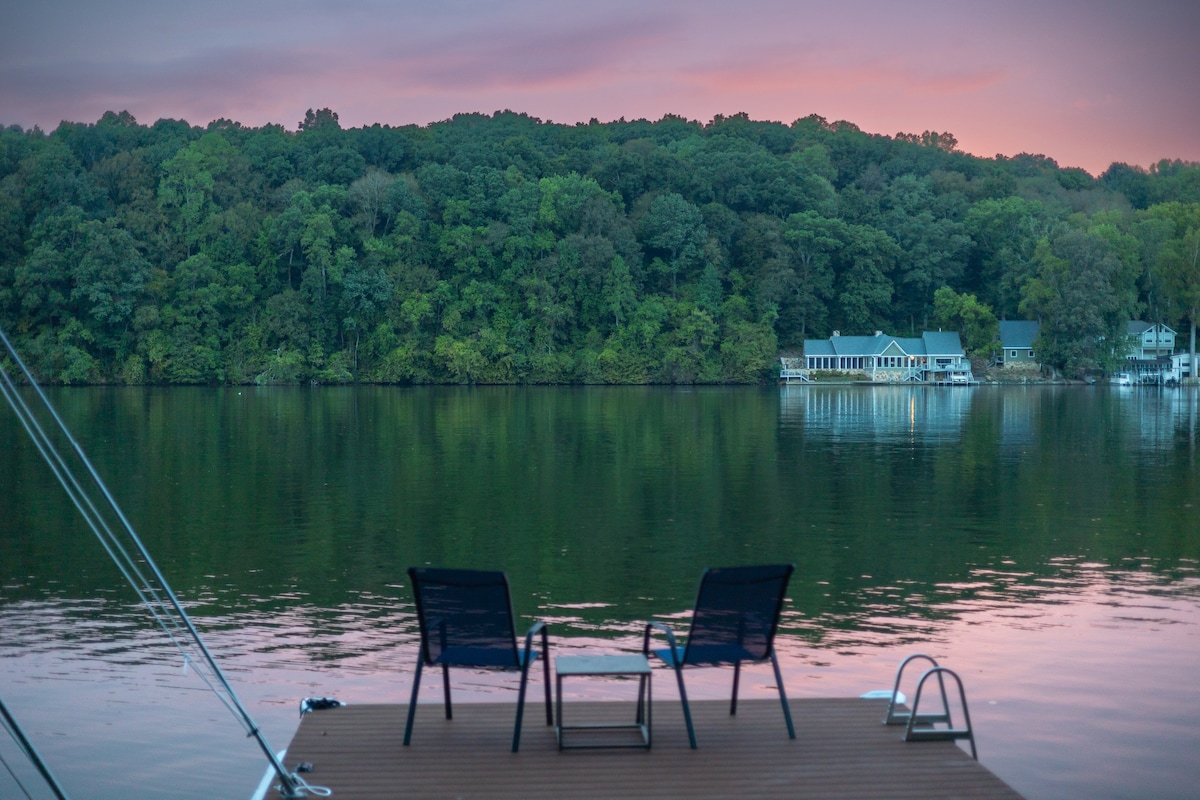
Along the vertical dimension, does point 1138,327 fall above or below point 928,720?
above

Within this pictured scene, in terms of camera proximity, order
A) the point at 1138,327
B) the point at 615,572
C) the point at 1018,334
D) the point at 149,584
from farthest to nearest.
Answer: the point at 1138,327
the point at 1018,334
the point at 615,572
the point at 149,584

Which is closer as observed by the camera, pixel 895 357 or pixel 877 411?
pixel 877 411

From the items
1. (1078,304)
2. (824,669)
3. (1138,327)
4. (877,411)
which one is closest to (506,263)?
(1078,304)

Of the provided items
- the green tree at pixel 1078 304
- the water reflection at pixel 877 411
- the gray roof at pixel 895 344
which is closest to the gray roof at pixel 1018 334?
the green tree at pixel 1078 304

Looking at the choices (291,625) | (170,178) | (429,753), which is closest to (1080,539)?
(291,625)

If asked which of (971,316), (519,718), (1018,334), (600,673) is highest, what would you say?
(971,316)

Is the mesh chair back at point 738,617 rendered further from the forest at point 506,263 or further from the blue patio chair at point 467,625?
the forest at point 506,263

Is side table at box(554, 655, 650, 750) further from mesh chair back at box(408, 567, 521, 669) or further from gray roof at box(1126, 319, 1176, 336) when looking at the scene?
gray roof at box(1126, 319, 1176, 336)

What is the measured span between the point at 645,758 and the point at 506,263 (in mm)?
94923

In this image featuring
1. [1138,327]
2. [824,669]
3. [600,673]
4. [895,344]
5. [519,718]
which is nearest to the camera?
[600,673]

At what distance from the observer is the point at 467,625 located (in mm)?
7996

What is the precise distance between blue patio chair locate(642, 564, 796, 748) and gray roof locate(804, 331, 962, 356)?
9611cm

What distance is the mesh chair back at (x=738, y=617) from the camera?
7.92 meters

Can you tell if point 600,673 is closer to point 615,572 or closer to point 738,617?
point 738,617
